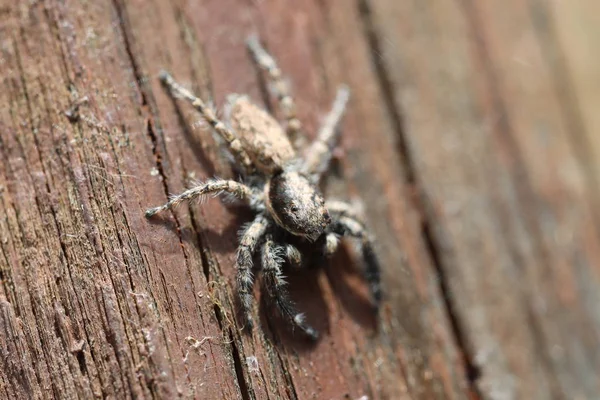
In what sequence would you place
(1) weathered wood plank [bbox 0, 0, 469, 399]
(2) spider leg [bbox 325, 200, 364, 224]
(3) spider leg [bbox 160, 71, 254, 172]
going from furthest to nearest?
(2) spider leg [bbox 325, 200, 364, 224]
(3) spider leg [bbox 160, 71, 254, 172]
(1) weathered wood plank [bbox 0, 0, 469, 399]

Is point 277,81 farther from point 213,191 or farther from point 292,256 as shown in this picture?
point 292,256

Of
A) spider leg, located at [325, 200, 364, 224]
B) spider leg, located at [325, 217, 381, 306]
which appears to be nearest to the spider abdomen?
spider leg, located at [325, 200, 364, 224]

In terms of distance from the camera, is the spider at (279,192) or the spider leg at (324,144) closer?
the spider at (279,192)

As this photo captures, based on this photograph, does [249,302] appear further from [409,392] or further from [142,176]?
[409,392]

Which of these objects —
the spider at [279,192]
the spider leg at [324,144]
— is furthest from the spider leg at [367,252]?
the spider leg at [324,144]

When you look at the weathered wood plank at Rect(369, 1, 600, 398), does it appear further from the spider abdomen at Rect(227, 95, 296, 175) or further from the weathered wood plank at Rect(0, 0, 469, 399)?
the spider abdomen at Rect(227, 95, 296, 175)

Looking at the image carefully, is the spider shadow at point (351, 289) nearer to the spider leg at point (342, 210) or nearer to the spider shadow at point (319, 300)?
the spider shadow at point (319, 300)

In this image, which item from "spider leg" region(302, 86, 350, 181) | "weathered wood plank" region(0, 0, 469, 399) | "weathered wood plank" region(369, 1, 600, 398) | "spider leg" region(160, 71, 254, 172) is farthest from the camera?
"weathered wood plank" region(369, 1, 600, 398)
